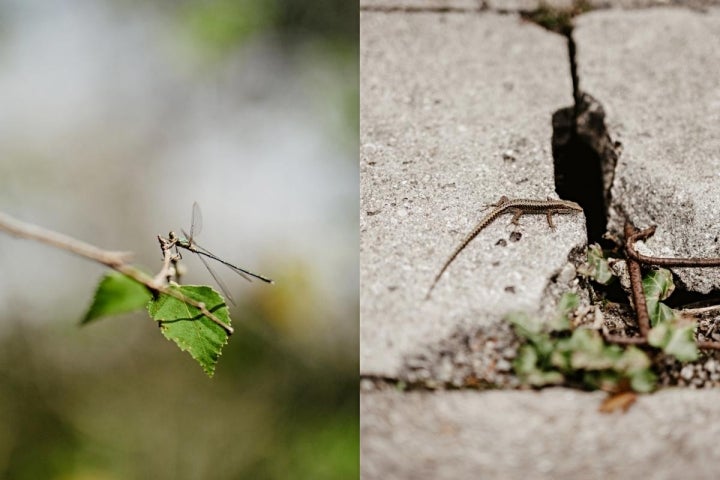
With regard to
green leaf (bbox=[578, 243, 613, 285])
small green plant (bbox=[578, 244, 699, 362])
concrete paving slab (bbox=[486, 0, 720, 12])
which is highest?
concrete paving slab (bbox=[486, 0, 720, 12])

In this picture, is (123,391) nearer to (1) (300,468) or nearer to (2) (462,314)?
(1) (300,468)

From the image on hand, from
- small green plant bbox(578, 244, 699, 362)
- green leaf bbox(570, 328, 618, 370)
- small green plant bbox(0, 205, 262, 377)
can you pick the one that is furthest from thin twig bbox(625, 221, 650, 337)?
small green plant bbox(0, 205, 262, 377)

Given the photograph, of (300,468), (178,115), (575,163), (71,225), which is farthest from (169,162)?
(575,163)

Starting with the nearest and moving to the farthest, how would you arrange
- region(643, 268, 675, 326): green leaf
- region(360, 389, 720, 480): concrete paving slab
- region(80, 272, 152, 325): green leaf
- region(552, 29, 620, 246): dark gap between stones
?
region(80, 272, 152, 325): green leaf < region(360, 389, 720, 480): concrete paving slab < region(643, 268, 675, 326): green leaf < region(552, 29, 620, 246): dark gap between stones

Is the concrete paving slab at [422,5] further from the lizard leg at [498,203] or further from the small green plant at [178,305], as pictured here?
the small green plant at [178,305]

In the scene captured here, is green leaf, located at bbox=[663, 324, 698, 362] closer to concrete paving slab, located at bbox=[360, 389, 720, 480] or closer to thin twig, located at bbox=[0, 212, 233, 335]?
concrete paving slab, located at bbox=[360, 389, 720, 480]

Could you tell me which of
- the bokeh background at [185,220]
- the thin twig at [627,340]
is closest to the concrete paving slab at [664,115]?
the thin twig at [627,340]

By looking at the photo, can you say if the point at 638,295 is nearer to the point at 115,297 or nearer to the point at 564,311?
the point at 564,311
